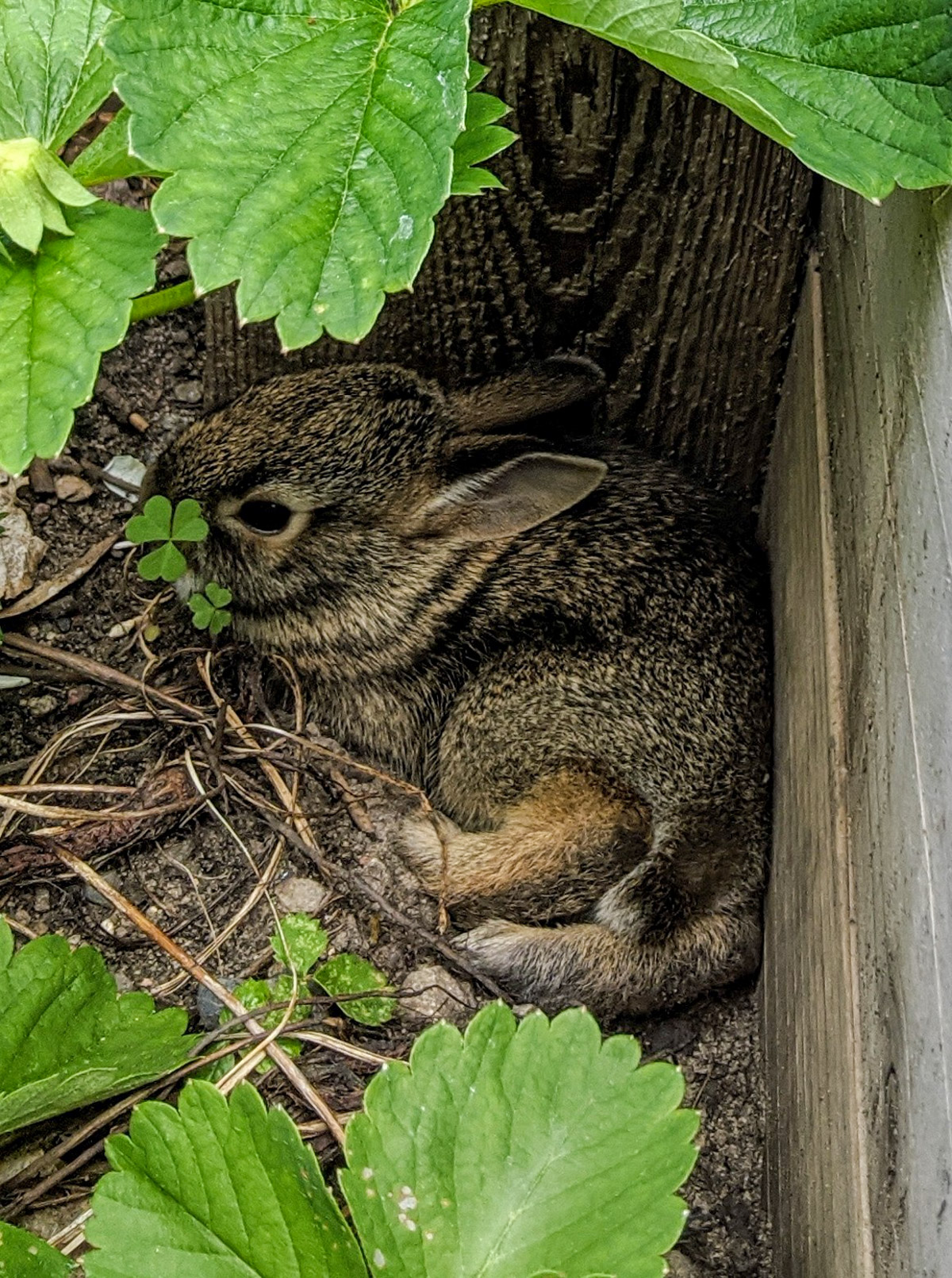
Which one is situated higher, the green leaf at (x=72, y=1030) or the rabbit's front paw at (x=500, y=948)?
the green leaf at (x=72, y=1030)

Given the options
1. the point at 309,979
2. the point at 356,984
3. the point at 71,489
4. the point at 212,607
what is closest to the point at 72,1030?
the point at 309,979

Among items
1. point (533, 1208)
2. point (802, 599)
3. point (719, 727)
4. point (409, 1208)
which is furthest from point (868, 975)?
point (719, 727)

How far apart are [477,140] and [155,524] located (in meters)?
1.69

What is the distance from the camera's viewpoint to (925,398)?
2223mm

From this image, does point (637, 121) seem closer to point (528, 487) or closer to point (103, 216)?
point (528, 487)

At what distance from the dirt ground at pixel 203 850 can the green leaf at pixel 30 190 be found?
5.36ft

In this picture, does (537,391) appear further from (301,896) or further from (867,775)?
(867,775)

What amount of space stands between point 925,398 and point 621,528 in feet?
6.01

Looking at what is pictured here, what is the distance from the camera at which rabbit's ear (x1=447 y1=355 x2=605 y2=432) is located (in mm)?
3818

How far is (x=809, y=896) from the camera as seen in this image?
9.89ft

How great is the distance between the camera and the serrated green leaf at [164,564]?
3854mm

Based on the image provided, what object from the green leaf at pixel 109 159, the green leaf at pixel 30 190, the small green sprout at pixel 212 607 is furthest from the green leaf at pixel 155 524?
the green leaf at pixel 30 190

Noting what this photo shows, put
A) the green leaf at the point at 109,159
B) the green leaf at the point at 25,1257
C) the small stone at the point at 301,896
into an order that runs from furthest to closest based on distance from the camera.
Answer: the small stone at the point at 301,896
the green leaf at the point at 109,159
the green leaf at the point at 25,1257

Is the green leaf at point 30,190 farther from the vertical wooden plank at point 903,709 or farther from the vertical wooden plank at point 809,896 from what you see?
the vertical wooden plank at point 809,896
